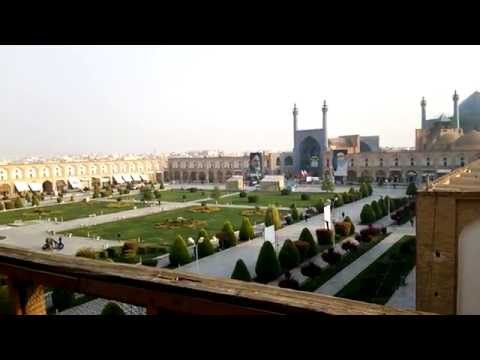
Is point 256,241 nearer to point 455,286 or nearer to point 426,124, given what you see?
point 455,286

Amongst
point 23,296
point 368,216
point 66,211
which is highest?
point 23,296

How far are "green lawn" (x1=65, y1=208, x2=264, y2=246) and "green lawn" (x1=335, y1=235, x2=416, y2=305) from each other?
7403 millimetres

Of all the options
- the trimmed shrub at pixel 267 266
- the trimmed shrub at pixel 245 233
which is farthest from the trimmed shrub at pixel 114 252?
the trimmed shrub at pixel 267 266

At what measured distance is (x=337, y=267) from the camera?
40.1 feet

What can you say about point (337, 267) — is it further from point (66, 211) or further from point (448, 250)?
point (66, 211)

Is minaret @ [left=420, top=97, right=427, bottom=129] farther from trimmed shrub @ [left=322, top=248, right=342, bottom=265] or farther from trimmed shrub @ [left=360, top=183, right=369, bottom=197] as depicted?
trimmed shrub @ [left=322, top=248, right=342, bottom=265]

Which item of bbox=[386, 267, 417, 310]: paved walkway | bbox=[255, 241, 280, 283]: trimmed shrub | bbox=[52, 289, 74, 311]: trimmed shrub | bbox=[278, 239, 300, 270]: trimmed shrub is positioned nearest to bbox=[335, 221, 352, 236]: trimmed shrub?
bbox=[278, 239, 300, 270]: trimmed shrub

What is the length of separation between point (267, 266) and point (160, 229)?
891 centimetres

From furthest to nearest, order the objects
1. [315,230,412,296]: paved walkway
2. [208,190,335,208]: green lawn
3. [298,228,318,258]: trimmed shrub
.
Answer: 1. [208,190,335,208]: green lawn
2. [298,228,318,258]: trimmed shrub
3. [315,230,412,296]: paved walkway

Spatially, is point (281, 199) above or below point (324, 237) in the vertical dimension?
below

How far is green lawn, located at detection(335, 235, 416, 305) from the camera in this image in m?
9.85

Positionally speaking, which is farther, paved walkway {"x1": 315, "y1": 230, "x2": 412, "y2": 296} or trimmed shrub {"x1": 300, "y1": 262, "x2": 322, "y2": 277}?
trimmed shrub {"x1": 300, "y1": 262, "x2": 322, "y2": 277}

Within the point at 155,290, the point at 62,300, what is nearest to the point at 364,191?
Answer: the point at 62,300
